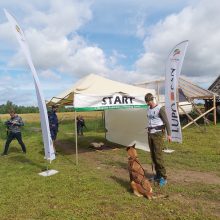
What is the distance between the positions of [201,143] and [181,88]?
817cm

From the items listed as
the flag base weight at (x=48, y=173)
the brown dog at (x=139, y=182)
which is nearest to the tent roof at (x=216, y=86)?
the flag base weight at (x=48, y=173)

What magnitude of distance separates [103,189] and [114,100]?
447 centimetres

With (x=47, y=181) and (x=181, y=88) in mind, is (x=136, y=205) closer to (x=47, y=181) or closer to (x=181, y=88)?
(x=47, y=181)

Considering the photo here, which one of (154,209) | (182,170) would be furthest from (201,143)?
(154,209)

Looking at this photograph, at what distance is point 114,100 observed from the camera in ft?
37.5

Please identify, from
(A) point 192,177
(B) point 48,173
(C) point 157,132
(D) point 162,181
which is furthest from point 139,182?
(B) point 48,173

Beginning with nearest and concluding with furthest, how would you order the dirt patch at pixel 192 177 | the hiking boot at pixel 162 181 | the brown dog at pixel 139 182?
the brown dog at pixel 139 182, the hiking boot at pixel 162 181, the dirt patch at pixel 192 177

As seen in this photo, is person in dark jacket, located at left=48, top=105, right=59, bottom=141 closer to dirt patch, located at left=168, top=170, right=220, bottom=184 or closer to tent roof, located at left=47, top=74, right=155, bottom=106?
tent roof, located at left=47, top=74, right=155, bottom=106

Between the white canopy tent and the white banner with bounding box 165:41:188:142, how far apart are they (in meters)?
1.08

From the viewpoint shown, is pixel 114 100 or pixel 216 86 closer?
pixel 114 100

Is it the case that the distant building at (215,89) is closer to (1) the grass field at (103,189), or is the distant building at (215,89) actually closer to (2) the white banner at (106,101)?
(1) the grass field at (103,189)

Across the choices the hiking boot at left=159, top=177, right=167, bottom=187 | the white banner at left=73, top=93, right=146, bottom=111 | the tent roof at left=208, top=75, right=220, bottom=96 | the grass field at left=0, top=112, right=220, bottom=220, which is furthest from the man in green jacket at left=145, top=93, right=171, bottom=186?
the tent roof at left=208, top=75, right=220, bottom=96

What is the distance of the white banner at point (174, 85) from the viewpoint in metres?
11.1

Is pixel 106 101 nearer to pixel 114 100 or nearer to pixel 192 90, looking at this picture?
pixel 114 100
